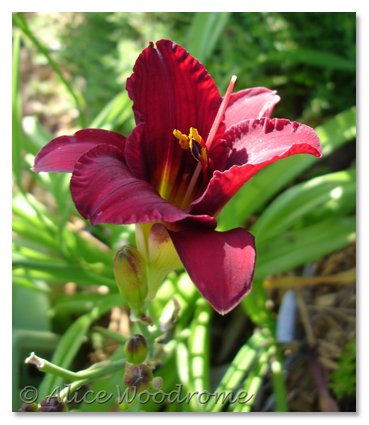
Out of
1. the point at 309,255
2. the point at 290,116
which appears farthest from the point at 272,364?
the point at 290,116

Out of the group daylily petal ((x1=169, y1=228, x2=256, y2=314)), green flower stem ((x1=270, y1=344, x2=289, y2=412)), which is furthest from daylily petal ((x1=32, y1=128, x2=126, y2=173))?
green flower stem ((x1=270, y1=344, x2=289, y2=412))

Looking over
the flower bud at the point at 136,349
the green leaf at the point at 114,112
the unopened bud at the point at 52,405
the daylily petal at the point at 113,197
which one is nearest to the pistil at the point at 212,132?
the daylily petal at the point at 113,197

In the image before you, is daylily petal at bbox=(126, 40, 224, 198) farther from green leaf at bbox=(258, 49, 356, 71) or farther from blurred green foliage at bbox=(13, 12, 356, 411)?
green leaf at bbox=(258, 49, 356, 71)

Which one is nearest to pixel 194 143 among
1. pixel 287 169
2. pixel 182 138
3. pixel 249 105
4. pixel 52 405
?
pixel 182 138

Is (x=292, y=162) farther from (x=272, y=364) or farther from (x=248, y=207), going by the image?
(x=272, y=364)

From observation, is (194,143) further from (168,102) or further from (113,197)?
(113,197)

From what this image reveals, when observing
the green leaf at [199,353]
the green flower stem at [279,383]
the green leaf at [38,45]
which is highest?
the green leaf at [38,45]

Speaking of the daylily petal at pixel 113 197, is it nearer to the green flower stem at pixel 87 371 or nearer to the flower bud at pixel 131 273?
the flower bud at pixel 131 273
